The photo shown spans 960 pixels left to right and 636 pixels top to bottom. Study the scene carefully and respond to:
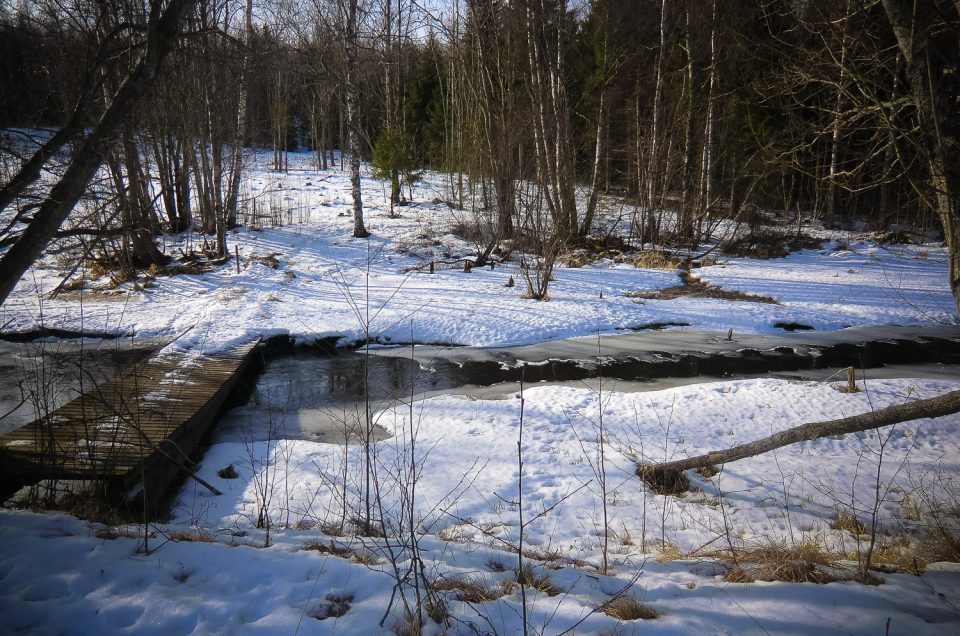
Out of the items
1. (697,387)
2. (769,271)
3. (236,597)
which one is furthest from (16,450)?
(769,271)

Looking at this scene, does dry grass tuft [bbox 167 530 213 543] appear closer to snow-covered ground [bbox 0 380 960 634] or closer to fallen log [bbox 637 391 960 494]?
snow-covered ground [bbox 0 380 960 634]

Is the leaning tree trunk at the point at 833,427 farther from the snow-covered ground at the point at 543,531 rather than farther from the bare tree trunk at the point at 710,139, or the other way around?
the bare tree trunk at the point at 710,139

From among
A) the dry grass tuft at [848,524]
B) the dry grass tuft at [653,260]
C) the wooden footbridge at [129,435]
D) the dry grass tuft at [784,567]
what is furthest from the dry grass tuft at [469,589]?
the dry grass tuft at [653,260]

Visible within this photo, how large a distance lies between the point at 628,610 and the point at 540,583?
53 centimetres

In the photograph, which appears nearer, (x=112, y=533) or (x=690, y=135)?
(x=112, y=533)

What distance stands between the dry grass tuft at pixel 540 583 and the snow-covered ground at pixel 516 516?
54 mm

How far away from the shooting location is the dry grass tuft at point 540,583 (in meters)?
2.88

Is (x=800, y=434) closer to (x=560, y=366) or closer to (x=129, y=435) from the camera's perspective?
(x=560, y=366)

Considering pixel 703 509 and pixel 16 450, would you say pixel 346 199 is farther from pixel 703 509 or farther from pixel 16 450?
pixel 703 509

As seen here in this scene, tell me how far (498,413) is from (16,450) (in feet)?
16.1

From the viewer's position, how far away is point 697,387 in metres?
7.62

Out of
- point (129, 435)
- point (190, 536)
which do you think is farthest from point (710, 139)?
point (190, 536)

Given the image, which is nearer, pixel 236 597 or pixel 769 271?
pixel 236 597

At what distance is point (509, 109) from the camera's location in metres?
13.8
